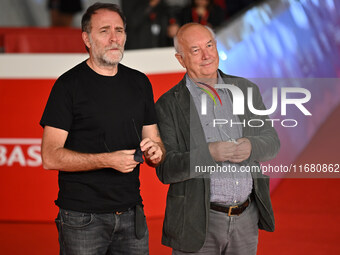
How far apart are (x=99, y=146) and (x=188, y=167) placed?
0.37m

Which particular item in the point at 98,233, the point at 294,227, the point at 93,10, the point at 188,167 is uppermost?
the point at 93,10

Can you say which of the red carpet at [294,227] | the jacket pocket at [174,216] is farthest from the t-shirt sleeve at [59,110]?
the red carpet at [294,227]

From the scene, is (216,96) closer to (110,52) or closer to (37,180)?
(110,52)

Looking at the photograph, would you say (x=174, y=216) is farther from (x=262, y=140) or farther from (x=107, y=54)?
(x=107, y=54)

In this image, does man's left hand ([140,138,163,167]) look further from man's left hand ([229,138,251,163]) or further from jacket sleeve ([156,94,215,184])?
man's left hand ([229,138,251,163])

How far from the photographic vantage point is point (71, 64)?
4.02 metres

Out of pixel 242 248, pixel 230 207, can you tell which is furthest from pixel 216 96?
pixel 242 248

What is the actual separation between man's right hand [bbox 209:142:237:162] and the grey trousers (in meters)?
0.24

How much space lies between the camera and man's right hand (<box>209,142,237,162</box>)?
2.06 meters

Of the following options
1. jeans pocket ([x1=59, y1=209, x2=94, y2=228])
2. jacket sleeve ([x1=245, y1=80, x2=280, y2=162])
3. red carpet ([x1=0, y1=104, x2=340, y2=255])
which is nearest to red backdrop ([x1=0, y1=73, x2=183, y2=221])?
red carpet ([x1=0, y1=104, x2=340, y2=255])

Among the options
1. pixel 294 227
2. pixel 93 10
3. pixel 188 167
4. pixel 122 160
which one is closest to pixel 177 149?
pixel 188 167

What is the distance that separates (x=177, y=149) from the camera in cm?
218

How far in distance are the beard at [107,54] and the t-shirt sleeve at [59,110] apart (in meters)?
A: 0.18

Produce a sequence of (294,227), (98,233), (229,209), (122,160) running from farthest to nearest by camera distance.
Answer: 1. (294,227)
2. (229,209)
3. (98,233)
4. (122,160)
